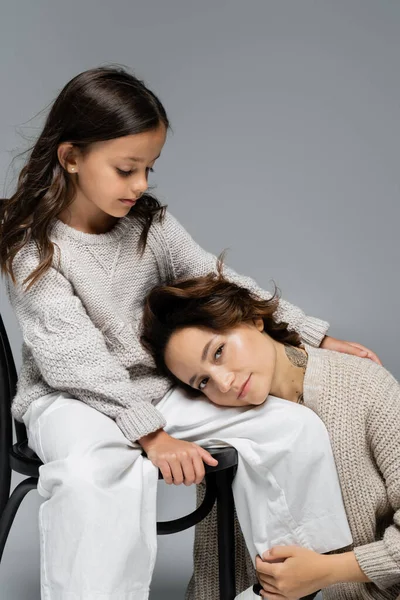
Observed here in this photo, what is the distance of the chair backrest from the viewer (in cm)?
200

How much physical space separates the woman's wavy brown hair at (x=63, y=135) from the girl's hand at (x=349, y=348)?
1.74 ft

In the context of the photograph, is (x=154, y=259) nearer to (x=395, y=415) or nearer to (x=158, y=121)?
(x=158, y=121)

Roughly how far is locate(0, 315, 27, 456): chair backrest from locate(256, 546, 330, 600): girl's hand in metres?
0.52

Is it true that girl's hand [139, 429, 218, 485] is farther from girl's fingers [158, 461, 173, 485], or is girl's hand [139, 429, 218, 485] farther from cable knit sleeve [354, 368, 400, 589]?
cable knit sleeve [354, 368, 400, 589]

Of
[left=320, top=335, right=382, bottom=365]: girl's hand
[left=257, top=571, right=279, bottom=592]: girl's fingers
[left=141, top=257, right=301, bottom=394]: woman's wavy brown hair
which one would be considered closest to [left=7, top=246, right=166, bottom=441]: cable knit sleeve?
[left=141, top=257, right=301, bottom=394]: woman's wavy brown hair

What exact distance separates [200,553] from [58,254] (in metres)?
0.65

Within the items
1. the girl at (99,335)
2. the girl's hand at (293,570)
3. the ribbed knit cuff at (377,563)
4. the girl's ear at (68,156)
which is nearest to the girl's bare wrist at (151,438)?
the girl at (99,335)

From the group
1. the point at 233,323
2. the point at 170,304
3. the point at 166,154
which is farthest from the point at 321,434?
the point at 166,154

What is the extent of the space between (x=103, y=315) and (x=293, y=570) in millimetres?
→ 563

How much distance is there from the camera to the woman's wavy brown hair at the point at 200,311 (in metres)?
1.91

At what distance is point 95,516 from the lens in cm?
164

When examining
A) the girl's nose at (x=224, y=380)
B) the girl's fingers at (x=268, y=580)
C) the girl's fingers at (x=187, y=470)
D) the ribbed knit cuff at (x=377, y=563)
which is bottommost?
the girl's fingers at (x=268, y=580)

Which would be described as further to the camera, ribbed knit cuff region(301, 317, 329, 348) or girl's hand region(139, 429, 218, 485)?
ribbed knit cuff region(301, 317, 329, 348)

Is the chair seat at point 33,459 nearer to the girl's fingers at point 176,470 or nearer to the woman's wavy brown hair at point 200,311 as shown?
the girl's fingers at point 176,470
